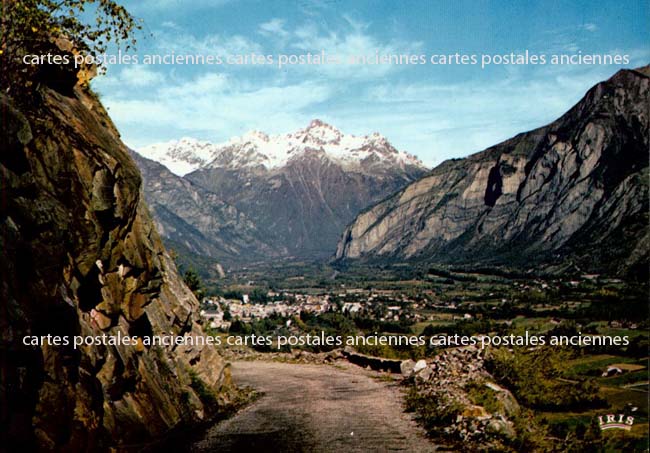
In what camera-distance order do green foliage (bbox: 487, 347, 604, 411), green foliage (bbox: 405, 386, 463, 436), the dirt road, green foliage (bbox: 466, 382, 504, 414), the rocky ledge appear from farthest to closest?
green foliage (bbox: 487, 347, 604, 411)
green foliage (bbox: 466, 382, 504, 414)
green foliage (bbox: 405, 386, 463, 436)
the dirt road
the rocky ledge

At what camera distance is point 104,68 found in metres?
22.2

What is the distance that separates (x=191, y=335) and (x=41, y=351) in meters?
18.1

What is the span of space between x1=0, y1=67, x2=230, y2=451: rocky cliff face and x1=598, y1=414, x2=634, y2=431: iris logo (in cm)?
1403

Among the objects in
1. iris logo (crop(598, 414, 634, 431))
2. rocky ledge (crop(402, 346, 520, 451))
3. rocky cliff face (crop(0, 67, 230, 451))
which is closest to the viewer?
rocky cliff face (crop(0, 67, 230, 451))

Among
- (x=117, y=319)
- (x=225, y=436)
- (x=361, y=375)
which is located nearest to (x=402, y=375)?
(x=361, y=375)

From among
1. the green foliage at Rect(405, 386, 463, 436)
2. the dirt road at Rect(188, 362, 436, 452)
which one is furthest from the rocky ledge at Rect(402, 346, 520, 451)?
the dirt road at Rect(188, 362, 436, 452)

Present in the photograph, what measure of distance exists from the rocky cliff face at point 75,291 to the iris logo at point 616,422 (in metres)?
14.0

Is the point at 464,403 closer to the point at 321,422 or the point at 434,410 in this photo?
the point at 434,410

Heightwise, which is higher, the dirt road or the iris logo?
the iris logo

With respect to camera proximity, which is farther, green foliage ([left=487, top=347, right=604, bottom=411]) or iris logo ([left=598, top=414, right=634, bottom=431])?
green foliage ([left=487, top=347, right=604, bottom=411])

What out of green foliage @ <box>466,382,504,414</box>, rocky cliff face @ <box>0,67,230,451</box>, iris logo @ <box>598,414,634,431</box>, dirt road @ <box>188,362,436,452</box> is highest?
rocky cliff face @ <box>0,67,230,451</box>

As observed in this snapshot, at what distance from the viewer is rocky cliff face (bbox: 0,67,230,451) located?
11.8 metres

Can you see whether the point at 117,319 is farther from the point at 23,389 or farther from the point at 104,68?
the point at 104,68

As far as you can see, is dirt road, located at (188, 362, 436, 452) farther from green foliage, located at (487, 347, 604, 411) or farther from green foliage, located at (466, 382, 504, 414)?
green foliage, located at (487, 347, 604, 411)
